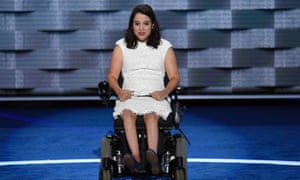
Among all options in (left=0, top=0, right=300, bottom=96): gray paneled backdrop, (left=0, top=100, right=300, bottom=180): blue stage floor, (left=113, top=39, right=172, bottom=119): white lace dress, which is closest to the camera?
(left=113, top=39, right=172, bottom=119): white lace dress

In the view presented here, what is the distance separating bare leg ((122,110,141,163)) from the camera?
366 centimetres

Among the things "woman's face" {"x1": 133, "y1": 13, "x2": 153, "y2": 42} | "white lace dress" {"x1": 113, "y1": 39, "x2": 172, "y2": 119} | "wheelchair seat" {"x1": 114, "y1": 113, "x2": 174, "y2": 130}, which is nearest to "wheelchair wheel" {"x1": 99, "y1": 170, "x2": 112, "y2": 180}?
"wheelchair seat" {"x1": 114, "y1": 113, "x2": 174, "y2": 130}

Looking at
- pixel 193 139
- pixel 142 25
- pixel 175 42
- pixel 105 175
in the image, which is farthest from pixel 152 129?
pixel 175 42

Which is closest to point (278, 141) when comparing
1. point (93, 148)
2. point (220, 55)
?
point (93, 148)

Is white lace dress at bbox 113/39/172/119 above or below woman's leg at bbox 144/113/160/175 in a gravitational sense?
above

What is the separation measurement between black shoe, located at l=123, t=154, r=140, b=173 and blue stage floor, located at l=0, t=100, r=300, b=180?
1.99 ft

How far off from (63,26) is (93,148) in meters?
2.75

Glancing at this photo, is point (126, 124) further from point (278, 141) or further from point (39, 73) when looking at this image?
point (39, 73)

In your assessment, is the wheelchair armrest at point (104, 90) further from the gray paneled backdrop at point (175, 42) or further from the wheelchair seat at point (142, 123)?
the gray paneled backdrop at point (175, 42)

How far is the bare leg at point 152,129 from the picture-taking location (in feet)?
12.1

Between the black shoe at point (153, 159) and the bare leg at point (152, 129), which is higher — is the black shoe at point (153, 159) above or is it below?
below

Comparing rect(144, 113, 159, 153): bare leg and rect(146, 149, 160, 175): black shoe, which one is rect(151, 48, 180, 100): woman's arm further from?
rect(146, 149, 160, 175): black shoe

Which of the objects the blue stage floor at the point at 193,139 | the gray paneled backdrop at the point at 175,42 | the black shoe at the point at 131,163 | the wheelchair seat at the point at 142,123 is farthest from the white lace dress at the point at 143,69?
the gray paneled backdrop at the point at 175,42

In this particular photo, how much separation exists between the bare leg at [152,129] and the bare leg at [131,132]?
7 centimetres
